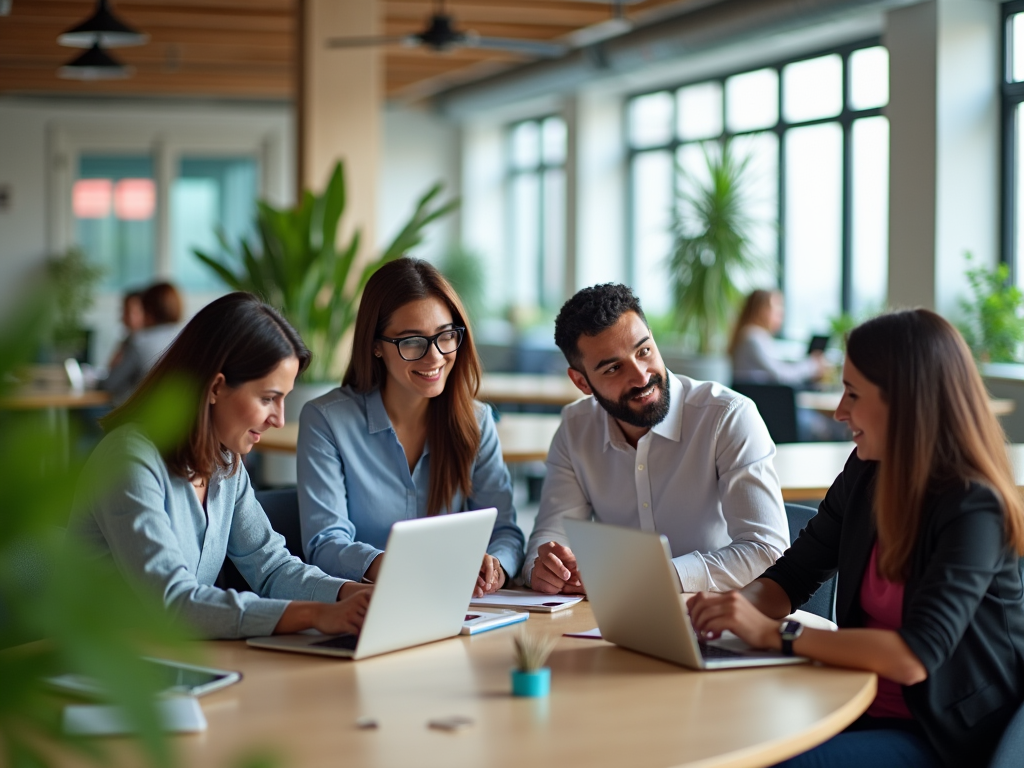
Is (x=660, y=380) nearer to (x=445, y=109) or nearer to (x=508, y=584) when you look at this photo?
(x=508, y=584)

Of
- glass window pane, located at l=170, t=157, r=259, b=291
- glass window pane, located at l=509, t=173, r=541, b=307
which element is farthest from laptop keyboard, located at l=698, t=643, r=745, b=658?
glass window pane, located at l=170, t=157, r=259, b=291

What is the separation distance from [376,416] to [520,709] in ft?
4.12

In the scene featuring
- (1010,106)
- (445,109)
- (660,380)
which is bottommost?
(660,380)

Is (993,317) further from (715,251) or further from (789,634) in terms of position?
(789,634)

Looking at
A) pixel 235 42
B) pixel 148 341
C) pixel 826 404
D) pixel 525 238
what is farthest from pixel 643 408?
pixel 525 238

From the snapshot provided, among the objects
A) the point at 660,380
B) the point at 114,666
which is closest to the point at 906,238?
the point at 660,380

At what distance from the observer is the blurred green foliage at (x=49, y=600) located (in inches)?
17.1

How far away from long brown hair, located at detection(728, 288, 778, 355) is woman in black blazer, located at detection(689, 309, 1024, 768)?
6201 millimetres

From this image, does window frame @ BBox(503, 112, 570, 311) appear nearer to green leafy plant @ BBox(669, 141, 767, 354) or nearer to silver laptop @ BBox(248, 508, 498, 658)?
green leafy plant @ BBox(669, 141, 767, 354)

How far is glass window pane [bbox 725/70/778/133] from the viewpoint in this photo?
32.6ft

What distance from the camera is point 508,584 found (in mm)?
2523

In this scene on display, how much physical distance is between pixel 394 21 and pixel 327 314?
4.00 metres

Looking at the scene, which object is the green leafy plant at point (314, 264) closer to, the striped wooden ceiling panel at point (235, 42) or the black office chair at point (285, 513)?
the striped wooden ceiling panel at point (235, 42)

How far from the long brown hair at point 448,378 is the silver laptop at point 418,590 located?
2.52ft
